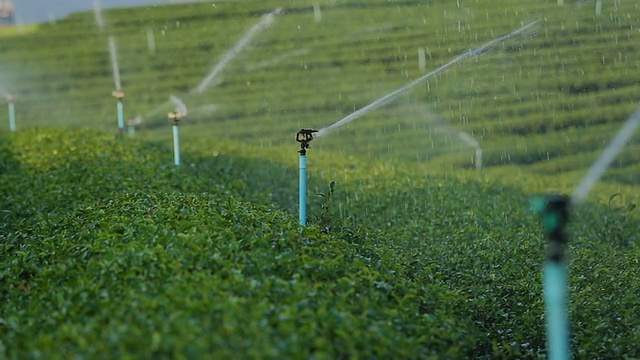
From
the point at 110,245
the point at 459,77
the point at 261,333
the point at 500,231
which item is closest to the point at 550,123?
the point at 459,77

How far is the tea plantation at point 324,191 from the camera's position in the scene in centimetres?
348

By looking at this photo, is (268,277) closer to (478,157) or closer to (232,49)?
(478,157)

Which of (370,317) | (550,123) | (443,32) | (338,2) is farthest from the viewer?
(338,2)

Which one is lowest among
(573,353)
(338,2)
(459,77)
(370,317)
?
(573,353)

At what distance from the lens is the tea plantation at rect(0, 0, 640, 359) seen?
11.4 ft

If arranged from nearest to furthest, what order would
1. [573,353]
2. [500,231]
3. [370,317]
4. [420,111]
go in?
1. [370,317]
2. [573,353]
3. [500,231]
4. [420,111]

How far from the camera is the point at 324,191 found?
30.5 ft

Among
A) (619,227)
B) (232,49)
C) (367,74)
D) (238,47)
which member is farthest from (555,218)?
(232,49)

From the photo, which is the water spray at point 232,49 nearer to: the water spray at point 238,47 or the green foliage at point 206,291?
the water spray at point 238,47

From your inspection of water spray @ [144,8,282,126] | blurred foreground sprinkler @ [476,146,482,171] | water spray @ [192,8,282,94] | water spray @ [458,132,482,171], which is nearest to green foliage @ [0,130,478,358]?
blurred foreground sprinkler @ [476,146,482,171]

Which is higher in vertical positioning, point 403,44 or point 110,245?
point 403,44

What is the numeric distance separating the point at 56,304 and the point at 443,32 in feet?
56.3

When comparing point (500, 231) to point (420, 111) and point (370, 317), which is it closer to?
point (370, 317)

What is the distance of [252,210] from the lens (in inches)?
215
